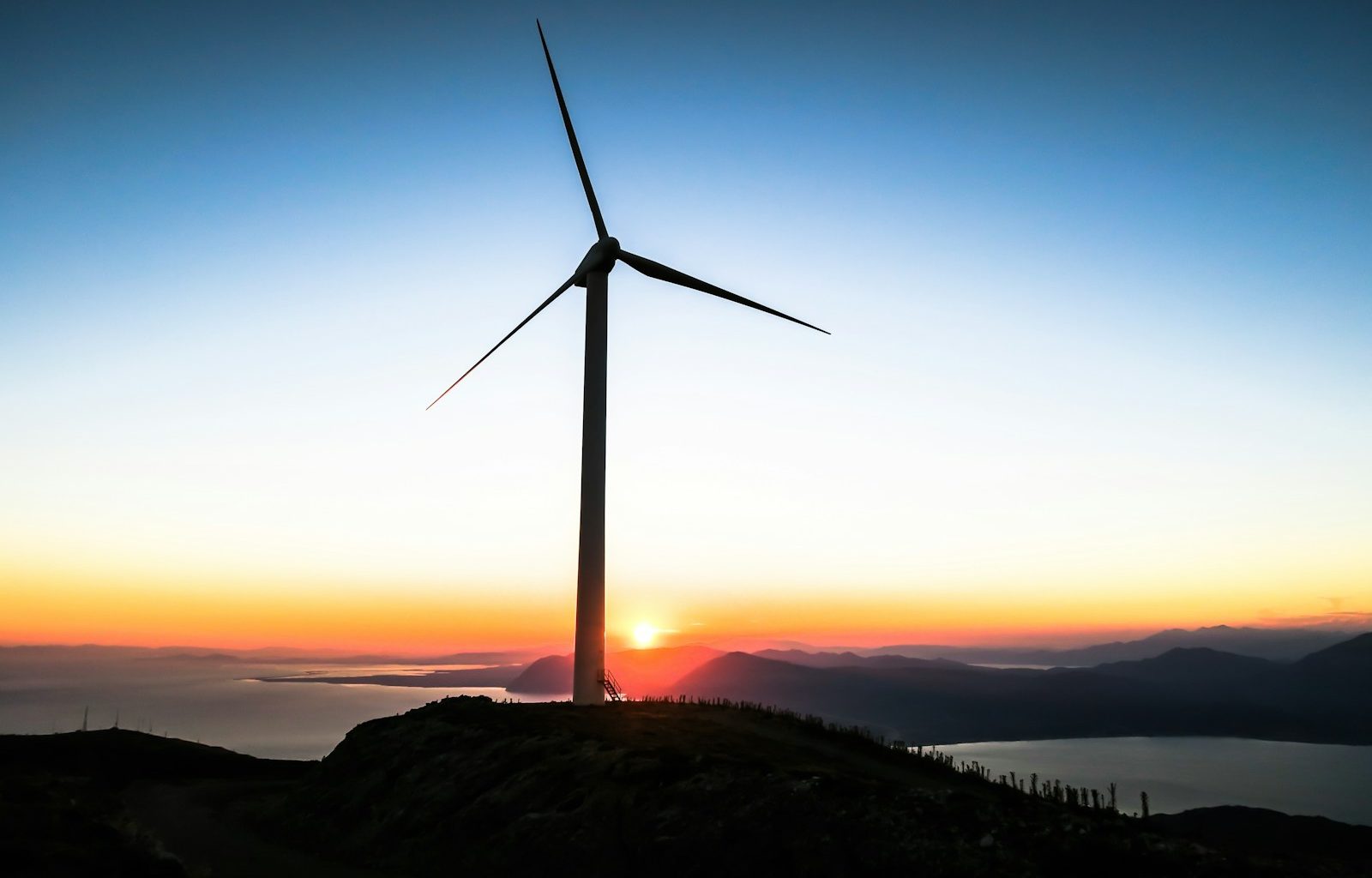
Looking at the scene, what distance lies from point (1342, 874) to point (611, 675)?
39.6m

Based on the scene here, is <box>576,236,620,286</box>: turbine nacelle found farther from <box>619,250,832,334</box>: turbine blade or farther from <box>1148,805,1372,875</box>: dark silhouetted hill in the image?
<box>1148,805,1372,875</box>: dark silhouetted hill

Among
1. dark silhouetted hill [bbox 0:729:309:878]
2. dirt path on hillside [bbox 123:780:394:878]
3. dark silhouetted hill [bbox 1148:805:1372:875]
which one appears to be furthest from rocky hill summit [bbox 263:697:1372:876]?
dark silhouetted hill [bbox 1148:805:1372:875]

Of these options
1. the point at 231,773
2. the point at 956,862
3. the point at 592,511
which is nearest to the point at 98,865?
the point at 956,862

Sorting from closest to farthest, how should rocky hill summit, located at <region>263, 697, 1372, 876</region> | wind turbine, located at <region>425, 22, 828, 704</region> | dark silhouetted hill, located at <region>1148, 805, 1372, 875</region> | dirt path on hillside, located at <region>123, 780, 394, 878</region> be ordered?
1. rocky hill summit, located at <region>263, 697, 1372, 876</region>
2. dirt path on hillside, located at <region>123, 780, 394, 878</region>
3. wind turbine, located at <region>425, 22, 828, 704</region>
4. dark silhouetted hill, located at <region>1148, 805, 1372, 875</region>

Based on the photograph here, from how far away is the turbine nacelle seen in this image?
178 feet

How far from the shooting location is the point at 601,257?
178ft

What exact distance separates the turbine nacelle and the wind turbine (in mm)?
56

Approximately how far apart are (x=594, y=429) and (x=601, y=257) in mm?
11873

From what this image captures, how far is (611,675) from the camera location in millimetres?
54062

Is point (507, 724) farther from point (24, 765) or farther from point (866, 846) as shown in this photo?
point (24, 765)

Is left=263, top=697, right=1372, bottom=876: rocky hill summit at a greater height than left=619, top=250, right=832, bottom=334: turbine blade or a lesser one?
lesser

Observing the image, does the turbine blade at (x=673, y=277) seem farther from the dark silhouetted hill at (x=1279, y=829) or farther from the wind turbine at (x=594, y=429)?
the dark silhouetted hill at (x=1279, y=829)

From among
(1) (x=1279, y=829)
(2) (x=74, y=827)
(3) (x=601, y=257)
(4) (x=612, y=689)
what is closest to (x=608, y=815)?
(2) (x=74, y=827)

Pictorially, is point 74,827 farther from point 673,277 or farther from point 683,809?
point 673,277
